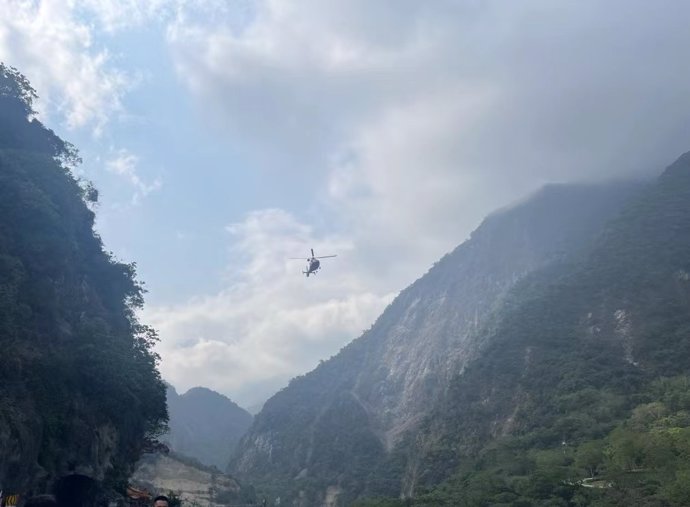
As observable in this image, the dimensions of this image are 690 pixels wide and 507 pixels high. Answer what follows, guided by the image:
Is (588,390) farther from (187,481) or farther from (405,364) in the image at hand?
(405,364)

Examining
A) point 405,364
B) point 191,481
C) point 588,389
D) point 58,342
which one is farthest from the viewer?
point 405,364

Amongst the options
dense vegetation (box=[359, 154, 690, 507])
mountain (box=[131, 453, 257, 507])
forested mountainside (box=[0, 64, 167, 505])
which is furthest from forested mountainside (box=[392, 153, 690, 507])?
mountain (box=[131, 453, 257, 507])

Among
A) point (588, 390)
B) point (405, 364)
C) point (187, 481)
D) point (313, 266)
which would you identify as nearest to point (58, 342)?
point (313, 266)

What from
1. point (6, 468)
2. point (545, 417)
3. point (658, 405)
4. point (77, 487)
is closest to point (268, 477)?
point (545, 417)

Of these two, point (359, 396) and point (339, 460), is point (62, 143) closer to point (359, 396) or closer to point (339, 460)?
point (339, 460)

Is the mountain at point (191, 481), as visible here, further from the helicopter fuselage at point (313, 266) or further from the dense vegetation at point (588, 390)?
the helicopter fuselage at point (313, 266)

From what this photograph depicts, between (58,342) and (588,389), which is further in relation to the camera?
(588,389)
